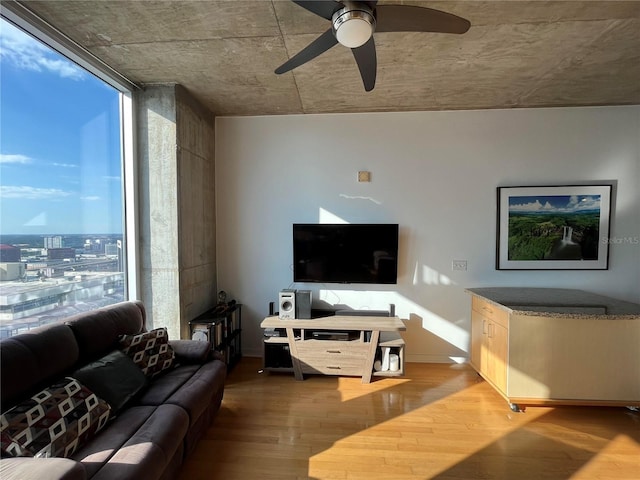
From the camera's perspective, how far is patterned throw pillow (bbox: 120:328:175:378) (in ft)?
6.10

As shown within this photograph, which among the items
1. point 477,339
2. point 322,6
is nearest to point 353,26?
point 322,6

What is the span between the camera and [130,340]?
74.8 inches

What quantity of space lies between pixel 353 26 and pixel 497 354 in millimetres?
2642

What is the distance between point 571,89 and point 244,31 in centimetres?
295

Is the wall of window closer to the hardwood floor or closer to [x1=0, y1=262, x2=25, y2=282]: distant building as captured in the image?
[x1=0, y1=262, x2=25, y2=282]: distant building

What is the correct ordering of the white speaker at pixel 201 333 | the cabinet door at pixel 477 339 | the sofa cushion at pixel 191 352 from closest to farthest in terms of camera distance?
the sofa cushion at pixel 191 352 → the white speaker at pixel 201 333 → the cabinet door at pixel 477 339

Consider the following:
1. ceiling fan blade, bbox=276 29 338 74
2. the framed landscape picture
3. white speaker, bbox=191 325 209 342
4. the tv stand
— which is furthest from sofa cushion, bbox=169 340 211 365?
the framed landscape picture

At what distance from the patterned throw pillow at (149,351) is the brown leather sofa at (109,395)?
2cm

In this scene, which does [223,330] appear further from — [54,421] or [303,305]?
[54,421]

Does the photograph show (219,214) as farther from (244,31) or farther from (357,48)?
(357,48)

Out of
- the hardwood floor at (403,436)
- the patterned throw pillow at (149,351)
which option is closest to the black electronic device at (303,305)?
the hardwood floor at (403,436)

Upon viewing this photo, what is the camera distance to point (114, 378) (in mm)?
1628

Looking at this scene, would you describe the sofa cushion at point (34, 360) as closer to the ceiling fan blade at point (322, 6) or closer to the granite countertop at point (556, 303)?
the ceiling fan blade at point (322, 6)

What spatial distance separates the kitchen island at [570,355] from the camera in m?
2.14
